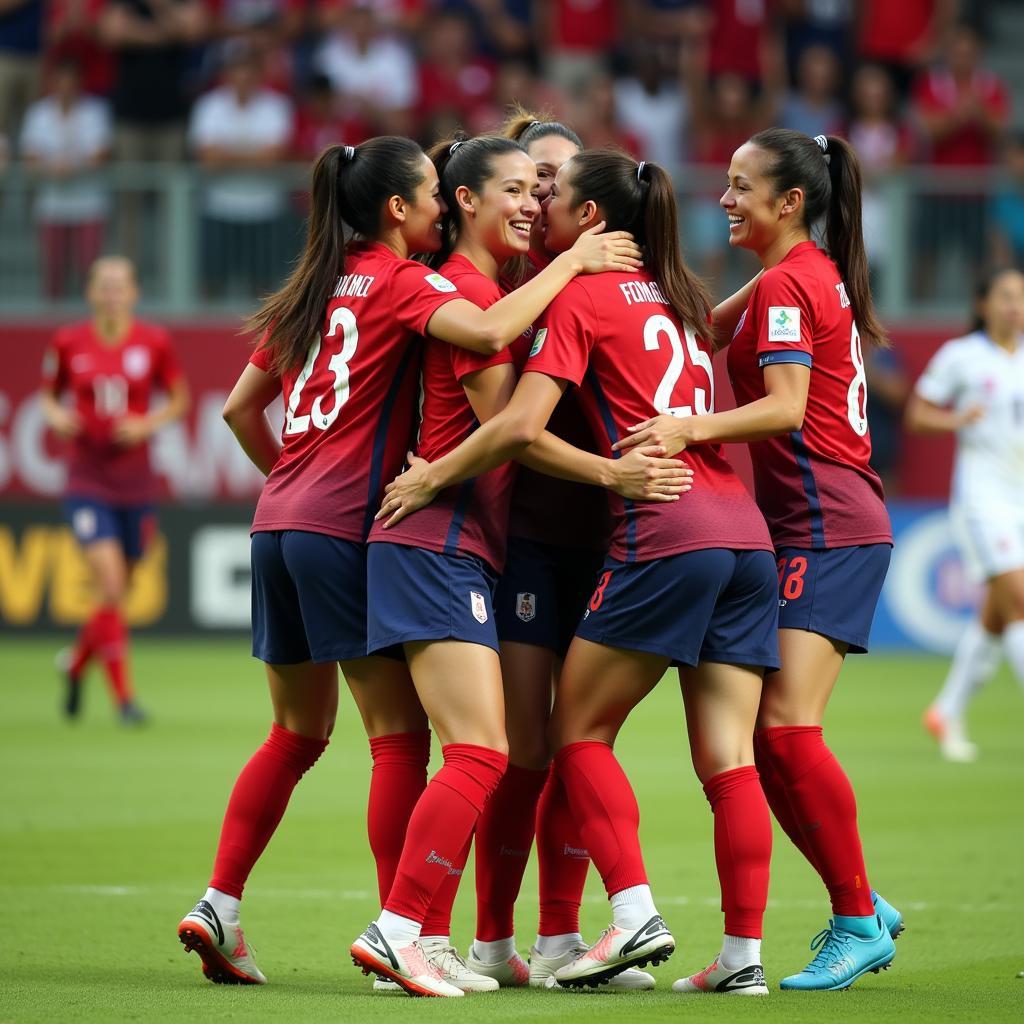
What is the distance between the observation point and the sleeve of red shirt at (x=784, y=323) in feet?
17.0

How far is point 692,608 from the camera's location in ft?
16.5

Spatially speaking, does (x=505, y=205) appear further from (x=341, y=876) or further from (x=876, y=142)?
(x=876, y=142)

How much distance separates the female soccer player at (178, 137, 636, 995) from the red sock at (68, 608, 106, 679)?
631 centimetres

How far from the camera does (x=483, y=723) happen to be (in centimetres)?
500

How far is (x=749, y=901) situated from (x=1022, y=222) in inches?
485

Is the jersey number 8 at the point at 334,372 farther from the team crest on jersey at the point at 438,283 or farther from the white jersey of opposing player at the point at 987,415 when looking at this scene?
the white jersey of opposing player at the point at 987,415

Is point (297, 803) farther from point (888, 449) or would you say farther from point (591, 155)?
point (888, 449)

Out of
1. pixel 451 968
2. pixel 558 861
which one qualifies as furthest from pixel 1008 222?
pixel 451 968

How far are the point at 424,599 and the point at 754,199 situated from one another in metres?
1.49

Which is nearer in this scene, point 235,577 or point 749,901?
point 749,901

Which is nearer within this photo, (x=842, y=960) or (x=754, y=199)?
(x=842, y=960)

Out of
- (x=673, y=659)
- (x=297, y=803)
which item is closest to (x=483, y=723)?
(x=673, y=659)

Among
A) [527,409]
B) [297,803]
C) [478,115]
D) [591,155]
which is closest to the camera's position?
[527,409]

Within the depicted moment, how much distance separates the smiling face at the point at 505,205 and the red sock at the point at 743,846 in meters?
1.57
